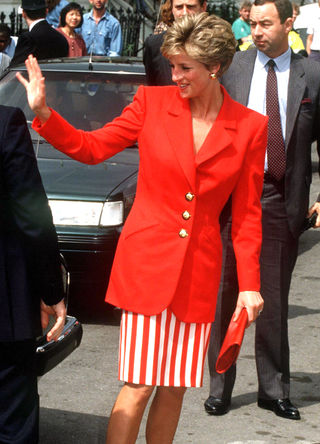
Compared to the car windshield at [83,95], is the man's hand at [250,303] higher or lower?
higher

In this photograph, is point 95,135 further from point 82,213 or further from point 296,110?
point 82,213

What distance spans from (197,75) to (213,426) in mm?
1932

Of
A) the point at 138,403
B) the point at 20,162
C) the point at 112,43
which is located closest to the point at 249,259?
the point at 138,403

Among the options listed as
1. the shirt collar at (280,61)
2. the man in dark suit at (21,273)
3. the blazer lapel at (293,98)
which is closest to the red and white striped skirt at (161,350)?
the man in dark suit at (21,273)

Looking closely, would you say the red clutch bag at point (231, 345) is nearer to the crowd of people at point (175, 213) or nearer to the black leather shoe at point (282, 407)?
the crowd of people at point (175, 213)

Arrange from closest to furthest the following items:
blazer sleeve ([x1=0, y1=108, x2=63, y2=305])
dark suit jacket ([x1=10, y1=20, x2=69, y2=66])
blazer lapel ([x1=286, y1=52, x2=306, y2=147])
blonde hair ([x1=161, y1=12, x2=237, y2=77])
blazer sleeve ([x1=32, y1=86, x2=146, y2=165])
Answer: blazer sleeve ([x1=0, y1=108, x2=63, y2=305]) < blazer sleeve ([x1=32, y1=86, x2=146, y2=165]) < blonde hair ([x1=161, y1=12, x2=237, y2=77]) < blazer lapel ([x1=286, y1=52, x2=306, y2=147]) < dark suit jacket ([x1=10, y1=20, x2=69, y2=66])

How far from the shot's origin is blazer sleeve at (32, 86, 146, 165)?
2924 millimetres

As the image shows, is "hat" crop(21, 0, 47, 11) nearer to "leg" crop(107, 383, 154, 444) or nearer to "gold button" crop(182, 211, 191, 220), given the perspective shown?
"gold button" crop(182, 211, 191, 220)

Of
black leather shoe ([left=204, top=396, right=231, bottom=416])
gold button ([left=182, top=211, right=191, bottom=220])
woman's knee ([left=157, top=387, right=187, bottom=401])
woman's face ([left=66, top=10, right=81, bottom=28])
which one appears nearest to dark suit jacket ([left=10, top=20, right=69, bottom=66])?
woman's face ([left=66, top=10, right=81, bottom=28])

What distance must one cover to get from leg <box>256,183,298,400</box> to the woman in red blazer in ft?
3.30

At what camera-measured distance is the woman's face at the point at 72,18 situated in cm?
1073

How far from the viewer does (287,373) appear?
4383 millimetres

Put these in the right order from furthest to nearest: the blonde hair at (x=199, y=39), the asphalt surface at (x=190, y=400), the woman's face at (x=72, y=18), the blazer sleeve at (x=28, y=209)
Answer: the woman's face at (x=72, y=18), the asphalt surface at (x=190, y=400), the blonde hair at (x=199, y=39), the blazer sleeve at (x=28, y=209)

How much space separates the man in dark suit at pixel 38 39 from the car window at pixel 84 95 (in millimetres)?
1911
